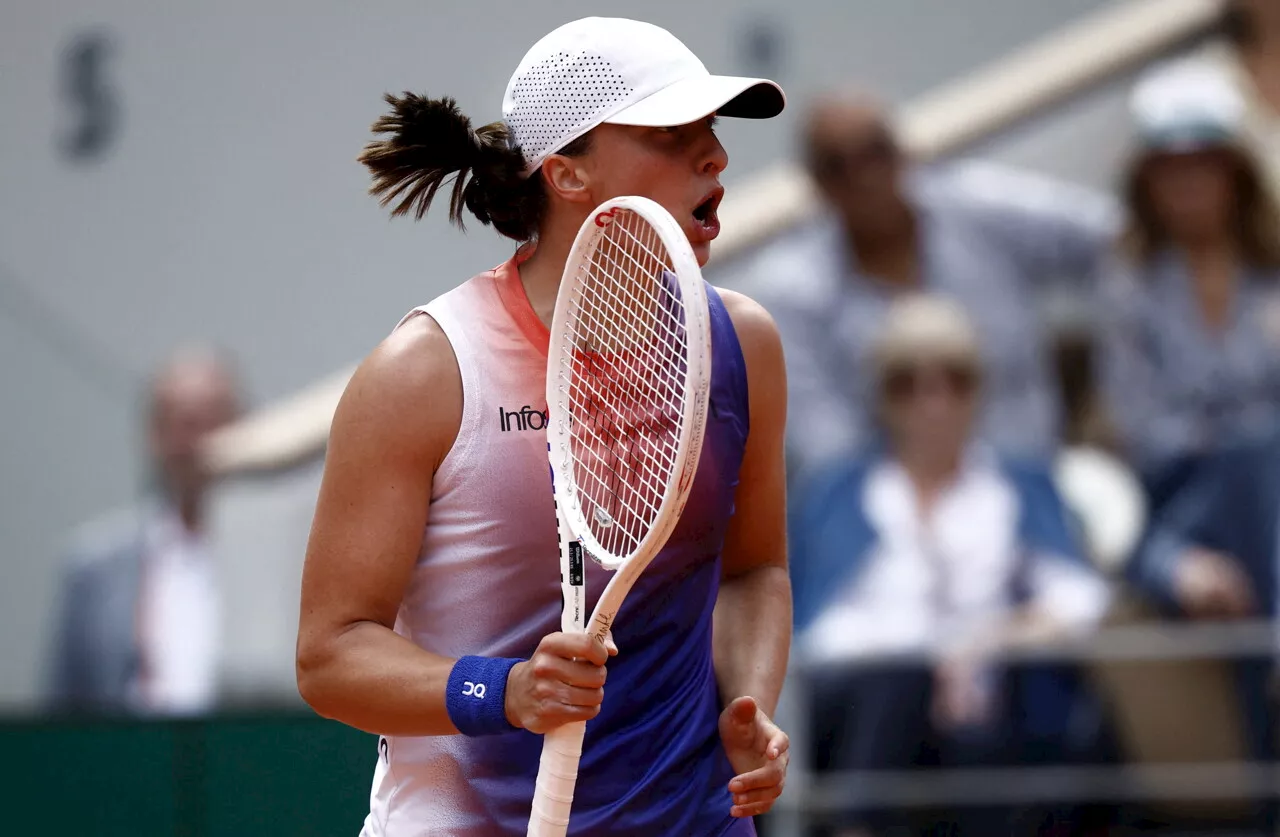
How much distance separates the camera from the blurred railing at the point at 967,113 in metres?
5.19

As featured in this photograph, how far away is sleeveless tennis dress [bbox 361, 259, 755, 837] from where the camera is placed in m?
2.00

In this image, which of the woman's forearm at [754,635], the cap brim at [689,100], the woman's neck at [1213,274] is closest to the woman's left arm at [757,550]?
the woman's forearm at [754,635]

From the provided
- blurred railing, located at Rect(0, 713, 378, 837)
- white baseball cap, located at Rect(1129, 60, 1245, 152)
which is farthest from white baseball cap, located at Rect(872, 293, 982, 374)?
blurred railing, located at Rect(0, 713, 378, 837)

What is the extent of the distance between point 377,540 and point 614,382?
0.31 m

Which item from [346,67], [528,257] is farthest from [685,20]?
[528,257]

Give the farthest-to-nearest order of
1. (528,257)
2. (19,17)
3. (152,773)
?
(19,17)
(152,773)
(528,257)

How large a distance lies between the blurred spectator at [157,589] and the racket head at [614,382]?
131 inches

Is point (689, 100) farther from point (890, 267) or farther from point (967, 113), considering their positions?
point (967, 113)

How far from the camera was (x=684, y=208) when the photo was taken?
6.60 ft

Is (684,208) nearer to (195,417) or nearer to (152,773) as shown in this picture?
(152,773)

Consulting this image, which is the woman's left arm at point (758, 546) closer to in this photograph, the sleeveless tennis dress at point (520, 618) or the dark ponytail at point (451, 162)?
the sleeveless tennis dress at point (520, 618)

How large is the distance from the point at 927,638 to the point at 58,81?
10.5 feet

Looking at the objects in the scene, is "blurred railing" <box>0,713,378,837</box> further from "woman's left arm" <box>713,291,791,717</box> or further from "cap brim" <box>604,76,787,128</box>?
"cap brim" <box>604,76,787,128</box>

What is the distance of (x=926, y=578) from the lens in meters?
4.72
